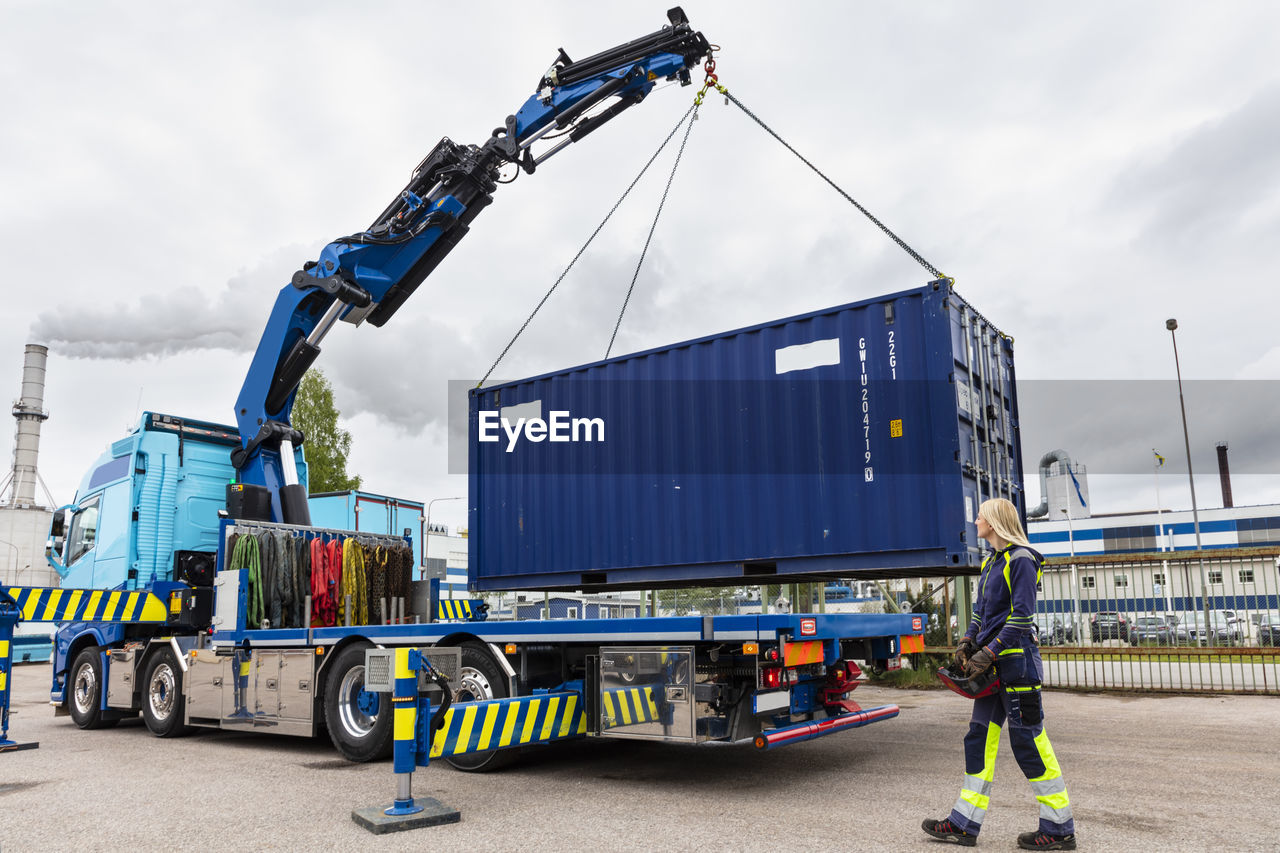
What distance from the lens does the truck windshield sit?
10.5 meters

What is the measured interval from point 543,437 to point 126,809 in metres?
6.01

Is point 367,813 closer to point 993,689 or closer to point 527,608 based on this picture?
point 993,689

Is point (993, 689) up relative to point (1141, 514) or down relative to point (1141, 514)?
down

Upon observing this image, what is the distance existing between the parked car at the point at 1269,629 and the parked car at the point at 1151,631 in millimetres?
1109

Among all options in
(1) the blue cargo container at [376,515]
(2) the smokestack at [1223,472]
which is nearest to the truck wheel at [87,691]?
(1) the blue cargo container at [376,515]

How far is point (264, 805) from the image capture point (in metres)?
5.86

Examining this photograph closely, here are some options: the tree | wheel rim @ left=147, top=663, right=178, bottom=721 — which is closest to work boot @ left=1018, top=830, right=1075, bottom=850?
wheel rim @ left=147, top=663, right=178, bottom=721

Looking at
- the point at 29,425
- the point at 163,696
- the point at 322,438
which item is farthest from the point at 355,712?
the point at 29,425

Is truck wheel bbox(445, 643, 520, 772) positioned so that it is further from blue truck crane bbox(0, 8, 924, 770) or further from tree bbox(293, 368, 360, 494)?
tree bbox(293, 368, 360, 494)

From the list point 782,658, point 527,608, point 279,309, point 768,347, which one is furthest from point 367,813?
point 527,608

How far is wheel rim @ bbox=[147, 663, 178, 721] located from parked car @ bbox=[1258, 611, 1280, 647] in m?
13.7

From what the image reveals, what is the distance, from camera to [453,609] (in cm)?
1069

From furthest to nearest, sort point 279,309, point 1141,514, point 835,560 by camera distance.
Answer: point 1141,514 → point 279,309 → point 835,560

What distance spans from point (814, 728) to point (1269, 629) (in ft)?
34.3
